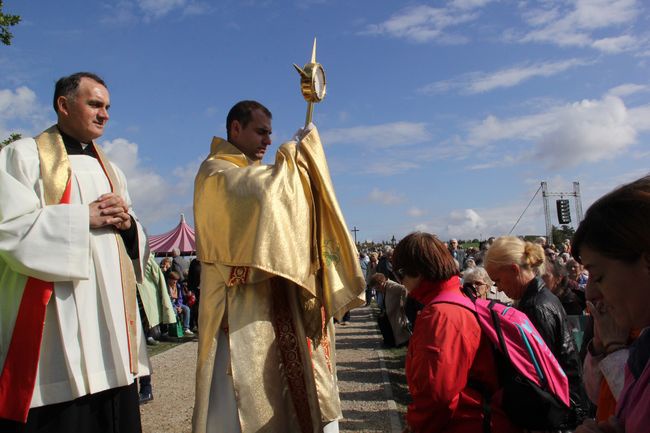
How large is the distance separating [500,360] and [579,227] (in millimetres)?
1100

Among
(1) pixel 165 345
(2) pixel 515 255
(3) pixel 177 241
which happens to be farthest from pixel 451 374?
(3) pixel 177 241

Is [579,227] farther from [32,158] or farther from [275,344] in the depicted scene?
[32,158]

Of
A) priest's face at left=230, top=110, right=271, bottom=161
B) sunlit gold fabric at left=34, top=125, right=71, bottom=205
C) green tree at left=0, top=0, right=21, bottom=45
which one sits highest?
green tree at left=0, top=0, right=21, bottom=45

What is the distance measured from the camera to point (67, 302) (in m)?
2.81

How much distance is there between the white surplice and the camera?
8.81ft

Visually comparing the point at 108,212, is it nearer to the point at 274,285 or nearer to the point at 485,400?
the point at 274,285

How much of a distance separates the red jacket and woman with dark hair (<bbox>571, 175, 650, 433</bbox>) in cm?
97

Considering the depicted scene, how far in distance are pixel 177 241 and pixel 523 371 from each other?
20.1 metres

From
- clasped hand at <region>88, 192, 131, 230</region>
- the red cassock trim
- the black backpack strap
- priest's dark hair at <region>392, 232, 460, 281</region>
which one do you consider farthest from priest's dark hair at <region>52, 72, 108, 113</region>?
the black backpack strap

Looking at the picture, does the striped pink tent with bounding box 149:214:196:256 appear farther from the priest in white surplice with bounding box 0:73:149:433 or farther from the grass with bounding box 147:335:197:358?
the priest in white surplice with bounding box 0:73:149:433

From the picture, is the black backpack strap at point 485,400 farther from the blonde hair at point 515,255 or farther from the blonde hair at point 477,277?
the blonde hair at point 477,277

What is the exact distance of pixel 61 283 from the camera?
2809mm

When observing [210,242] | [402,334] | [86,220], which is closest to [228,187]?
[210,242]

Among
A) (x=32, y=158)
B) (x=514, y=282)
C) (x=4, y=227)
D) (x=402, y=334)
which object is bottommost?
(x=402, y=334)
